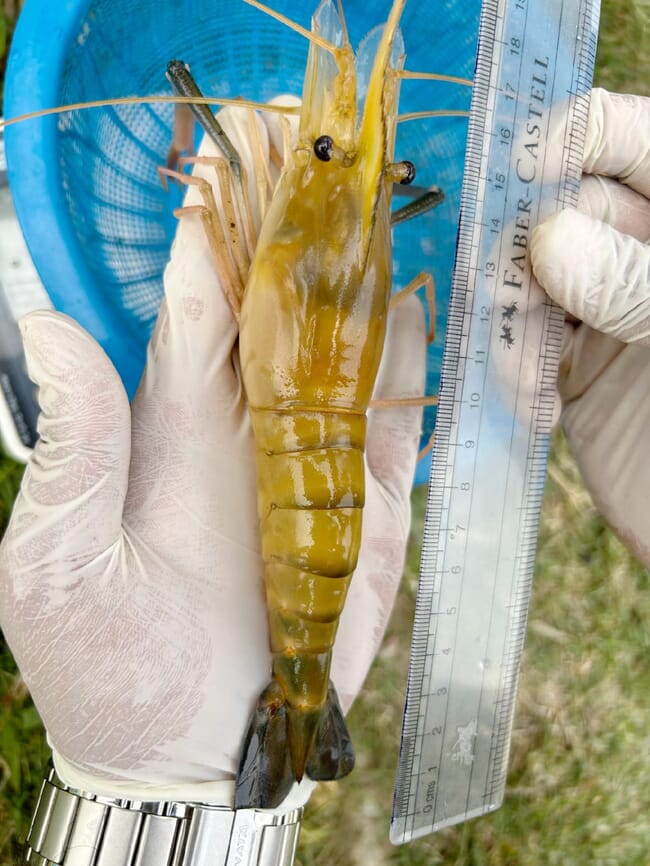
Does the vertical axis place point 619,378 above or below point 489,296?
below

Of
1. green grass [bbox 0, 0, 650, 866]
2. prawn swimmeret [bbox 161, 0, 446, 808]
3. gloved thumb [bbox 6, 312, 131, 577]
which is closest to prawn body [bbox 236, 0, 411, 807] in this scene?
prawn swimmeret [bbox 161, 0, 446, 808]

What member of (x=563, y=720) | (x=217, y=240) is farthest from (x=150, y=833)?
(x=563, y=720)

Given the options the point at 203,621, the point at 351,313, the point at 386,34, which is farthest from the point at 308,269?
the point at 203,621

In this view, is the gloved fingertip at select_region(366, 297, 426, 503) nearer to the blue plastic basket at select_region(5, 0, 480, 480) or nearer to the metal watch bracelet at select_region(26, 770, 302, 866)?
the blue plastic basket at select_region(5, 0, 480, 480)

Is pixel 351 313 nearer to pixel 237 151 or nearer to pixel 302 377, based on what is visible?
pixel 302 377

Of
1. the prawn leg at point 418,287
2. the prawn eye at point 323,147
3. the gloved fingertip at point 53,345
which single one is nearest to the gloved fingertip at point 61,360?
the gloved fingertip at point 53,345

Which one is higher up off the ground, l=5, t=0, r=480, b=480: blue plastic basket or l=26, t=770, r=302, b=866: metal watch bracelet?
l=5, t=0, r=480, b=480: blue plastic basket

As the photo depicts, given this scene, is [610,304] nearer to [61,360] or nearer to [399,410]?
[399,410]
